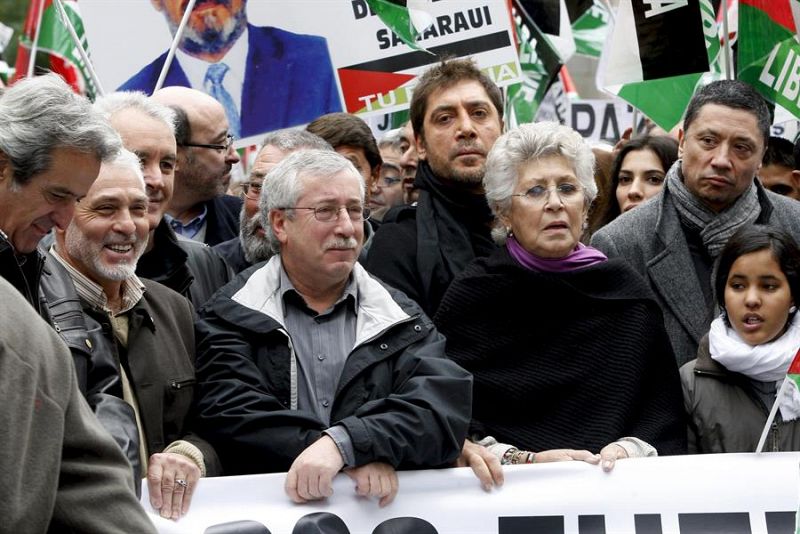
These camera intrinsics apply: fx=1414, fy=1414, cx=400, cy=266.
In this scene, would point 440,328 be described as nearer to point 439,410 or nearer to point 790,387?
point 439,410

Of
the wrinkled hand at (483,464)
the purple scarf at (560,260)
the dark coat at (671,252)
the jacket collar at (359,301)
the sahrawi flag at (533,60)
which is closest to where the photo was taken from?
the wrinkled hand at (483,464)

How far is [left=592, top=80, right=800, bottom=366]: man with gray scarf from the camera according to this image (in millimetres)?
5715

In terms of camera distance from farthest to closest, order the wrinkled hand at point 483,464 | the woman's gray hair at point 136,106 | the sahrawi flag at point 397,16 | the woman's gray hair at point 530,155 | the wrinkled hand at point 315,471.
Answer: the sahrawi flag at point 397,16, the woman's gray hair at point 136,106, the woman's gray hair at point 530,155, the wrinkled hand at point 483,464, the wrinkled hand at point 315,471

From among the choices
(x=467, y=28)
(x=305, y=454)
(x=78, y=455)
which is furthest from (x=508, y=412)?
(x=467, y=28)

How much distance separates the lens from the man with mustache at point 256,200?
19.8 ft

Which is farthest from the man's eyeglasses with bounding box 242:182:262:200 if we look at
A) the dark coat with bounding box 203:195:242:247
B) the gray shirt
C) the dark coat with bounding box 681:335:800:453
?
the dark coat with bounding box 681:335:800:453

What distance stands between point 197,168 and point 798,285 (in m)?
2.79

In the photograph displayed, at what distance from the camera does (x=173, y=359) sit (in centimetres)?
461

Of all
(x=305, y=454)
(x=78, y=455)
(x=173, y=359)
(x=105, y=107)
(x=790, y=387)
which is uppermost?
(x=105, y=107)

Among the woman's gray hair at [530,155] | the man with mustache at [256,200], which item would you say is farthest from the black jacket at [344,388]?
the man with mustache at [256,200]

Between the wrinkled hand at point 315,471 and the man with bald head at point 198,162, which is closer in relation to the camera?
the wrinkled hand at point 315,471

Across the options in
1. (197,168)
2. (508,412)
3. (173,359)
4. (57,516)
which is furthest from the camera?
(197,168)

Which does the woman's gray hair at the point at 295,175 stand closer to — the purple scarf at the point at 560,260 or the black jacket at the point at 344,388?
the black jacket at the point at 344,388

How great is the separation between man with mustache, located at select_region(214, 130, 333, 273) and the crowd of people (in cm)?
2
